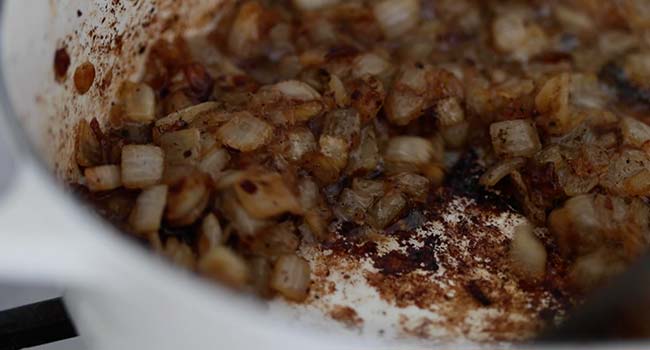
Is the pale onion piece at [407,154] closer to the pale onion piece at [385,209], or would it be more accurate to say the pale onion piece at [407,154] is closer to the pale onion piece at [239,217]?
the pale onion piece at [385,209]

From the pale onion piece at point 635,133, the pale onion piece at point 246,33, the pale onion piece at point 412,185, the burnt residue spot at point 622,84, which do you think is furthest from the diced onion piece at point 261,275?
the burnt residue spot at point 622,84

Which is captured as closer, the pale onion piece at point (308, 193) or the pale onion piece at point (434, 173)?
the pale onion piece at point (308, 193)

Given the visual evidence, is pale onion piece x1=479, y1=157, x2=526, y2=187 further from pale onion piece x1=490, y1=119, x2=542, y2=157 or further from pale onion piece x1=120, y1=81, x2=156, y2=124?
pale onion piece x1=120, y1=81, x2=156, y2=124

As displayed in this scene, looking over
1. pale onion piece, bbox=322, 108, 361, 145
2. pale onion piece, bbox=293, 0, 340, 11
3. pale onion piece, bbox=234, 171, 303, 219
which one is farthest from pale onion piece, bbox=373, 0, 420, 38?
pale onion piece, bbox=234, 171, 303, 219

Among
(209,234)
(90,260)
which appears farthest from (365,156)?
(90,260)

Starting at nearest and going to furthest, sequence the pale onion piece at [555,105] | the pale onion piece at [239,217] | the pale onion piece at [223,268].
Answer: the pale onion piece at [223,268] < the pale onion piece at [239,217] < the pale onion piece at [555,105]

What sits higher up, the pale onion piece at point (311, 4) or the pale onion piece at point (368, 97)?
the pale onion piece at point (311, 4)
